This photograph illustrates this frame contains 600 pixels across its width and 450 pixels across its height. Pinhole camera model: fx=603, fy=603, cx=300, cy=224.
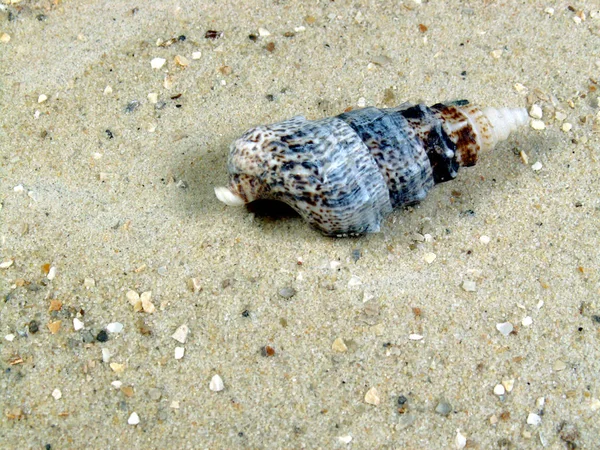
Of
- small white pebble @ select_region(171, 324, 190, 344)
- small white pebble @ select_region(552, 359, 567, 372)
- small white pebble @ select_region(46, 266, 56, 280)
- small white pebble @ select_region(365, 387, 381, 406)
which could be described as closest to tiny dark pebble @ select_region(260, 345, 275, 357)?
small white pebble @ select_region(171, 324, 190, 344)

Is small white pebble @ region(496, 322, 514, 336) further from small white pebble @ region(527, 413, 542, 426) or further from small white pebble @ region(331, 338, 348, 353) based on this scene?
small white pebble @ region(331, 338, 348, 353)

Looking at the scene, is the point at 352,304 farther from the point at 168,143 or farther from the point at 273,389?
the point at 168,143

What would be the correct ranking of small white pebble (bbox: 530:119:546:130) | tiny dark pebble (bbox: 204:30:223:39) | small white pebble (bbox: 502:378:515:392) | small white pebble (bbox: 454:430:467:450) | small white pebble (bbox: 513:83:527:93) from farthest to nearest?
tiny dark pebble (bbox: 204:30:223:39) → small white pebble (bbox: 513:83:527:93) → small white pebble (bbox: 530:119:546:130) → small white pebble (bbox: 502:378:515:392) → small white pebble (bbox: 454:430:467:450)

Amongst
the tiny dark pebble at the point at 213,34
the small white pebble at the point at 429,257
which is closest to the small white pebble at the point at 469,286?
the small white pebble at the point at 429,257

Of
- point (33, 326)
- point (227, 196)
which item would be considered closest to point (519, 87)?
point (227, 196)

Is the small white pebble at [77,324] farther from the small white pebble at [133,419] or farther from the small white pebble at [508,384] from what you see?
the small white pebble at [508,384]

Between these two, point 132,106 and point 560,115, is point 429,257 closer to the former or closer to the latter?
point 560,115
